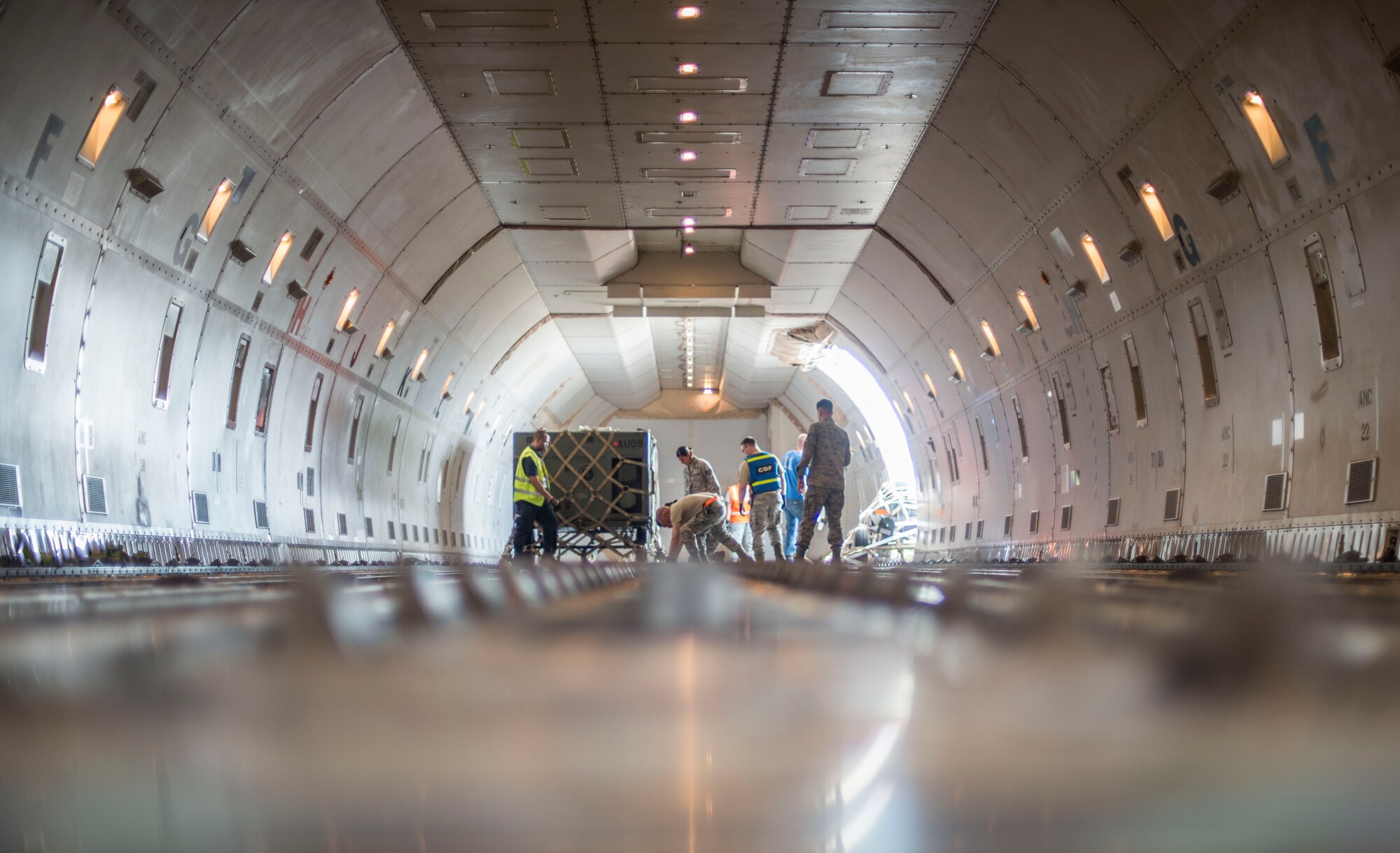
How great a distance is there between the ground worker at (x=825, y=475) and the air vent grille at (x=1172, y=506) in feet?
11.7

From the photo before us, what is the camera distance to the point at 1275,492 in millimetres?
9742

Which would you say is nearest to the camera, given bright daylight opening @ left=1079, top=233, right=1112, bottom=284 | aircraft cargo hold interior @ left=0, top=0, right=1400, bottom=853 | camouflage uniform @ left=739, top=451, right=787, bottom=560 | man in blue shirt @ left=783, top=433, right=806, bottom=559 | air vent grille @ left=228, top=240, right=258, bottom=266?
aircraft cargo hold interior @ left=0, top=0, right=1400, bottom=853

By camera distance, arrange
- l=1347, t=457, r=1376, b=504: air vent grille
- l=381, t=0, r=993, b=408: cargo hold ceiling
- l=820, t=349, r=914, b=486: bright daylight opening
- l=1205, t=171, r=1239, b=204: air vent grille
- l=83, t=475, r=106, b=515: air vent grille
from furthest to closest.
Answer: l=820, t=349, r=914, b=486: bright daylight opening, l=381, t=0, r=993, b=408: cargo hold ceiling, l=83, t=475, r=106, b=515: air vent grille, l=1205, t=171, r=1239, b=204: air vent grille, l=1347, t=457, r=1376, b=504: air vent grille

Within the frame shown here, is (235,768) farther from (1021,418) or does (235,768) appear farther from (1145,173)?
(1021,418)

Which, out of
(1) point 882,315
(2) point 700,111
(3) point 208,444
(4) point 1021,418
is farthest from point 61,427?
(1) point 882,315

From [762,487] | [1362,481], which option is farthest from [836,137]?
[1362,481]

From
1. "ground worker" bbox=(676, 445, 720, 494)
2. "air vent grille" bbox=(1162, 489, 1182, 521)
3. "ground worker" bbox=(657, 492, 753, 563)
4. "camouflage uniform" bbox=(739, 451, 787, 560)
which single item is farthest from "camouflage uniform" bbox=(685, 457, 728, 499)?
"air vent grille" bbox=(1162, 489, 1182, 521)

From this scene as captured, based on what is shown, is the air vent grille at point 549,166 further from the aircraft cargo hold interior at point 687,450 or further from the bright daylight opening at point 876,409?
the bright daylight opening at point 876,409

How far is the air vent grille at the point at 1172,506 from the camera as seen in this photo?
1199 cm

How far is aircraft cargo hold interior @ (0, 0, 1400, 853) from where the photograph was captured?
2.88ft

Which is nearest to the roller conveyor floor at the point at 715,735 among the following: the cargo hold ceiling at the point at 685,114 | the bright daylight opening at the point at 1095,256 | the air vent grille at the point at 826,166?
the cargo hold ceiling at the point at 685,114

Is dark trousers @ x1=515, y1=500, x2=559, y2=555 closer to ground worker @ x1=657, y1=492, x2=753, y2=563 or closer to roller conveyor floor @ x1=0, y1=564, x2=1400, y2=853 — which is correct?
ground worker @ x1=657, y1=492, x2=753, y2=563

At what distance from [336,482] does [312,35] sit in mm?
8884

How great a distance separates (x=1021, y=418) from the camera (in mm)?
17500
